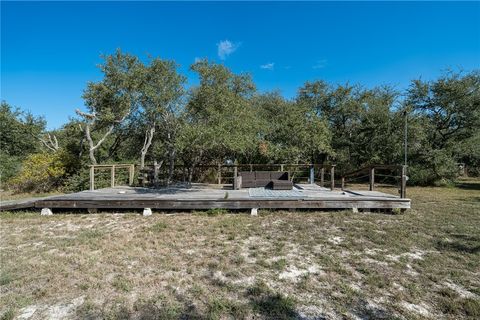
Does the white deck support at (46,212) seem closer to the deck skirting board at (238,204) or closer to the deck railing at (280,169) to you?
A: the deck skirting board at (238,204)

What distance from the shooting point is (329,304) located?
242cm

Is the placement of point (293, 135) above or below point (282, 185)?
above

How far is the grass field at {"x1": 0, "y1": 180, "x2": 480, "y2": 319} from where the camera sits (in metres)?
2.35

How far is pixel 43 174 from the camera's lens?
1008 centimetres

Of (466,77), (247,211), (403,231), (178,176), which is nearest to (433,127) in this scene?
(466,77)

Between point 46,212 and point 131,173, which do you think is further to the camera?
→ point 131,173

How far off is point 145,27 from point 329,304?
13.1 m

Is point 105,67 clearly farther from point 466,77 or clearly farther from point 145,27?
point 466,77

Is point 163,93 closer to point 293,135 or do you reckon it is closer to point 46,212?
point 46,212

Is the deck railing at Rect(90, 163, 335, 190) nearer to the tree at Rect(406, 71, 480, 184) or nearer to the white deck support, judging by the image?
the white deck support

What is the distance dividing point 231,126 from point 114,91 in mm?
5366

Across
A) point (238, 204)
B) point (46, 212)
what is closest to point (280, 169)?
point (238, 204)

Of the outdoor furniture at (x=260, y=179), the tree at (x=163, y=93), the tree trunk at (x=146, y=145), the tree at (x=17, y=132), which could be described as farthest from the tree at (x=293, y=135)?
the tree at (x=17, y=132)

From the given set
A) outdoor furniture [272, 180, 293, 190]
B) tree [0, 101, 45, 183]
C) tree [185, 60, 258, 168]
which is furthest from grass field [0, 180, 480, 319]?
tree [0, 101, 45, 183]
